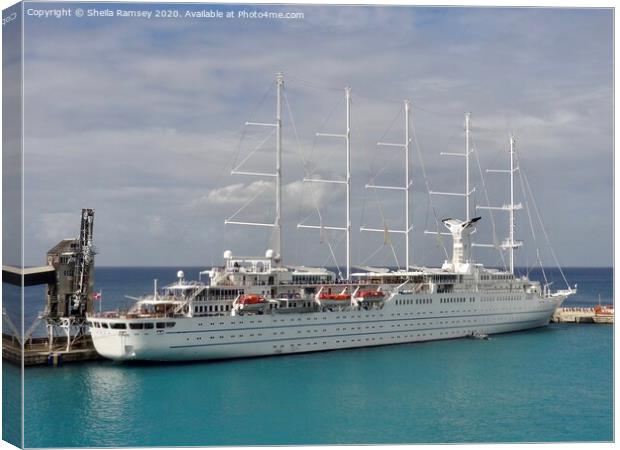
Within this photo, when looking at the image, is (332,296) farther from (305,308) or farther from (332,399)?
(332,399)

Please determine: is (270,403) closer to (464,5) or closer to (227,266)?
(227,266)

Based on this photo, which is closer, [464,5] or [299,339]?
[464,5]

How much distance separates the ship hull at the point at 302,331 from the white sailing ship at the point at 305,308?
38mm

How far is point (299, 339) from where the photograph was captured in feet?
102

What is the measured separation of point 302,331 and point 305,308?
0.94 m

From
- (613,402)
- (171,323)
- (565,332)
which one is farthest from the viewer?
(565,332)

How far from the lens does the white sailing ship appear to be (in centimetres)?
2833

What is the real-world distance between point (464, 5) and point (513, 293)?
23510 millimetres

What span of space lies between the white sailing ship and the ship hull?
0.04 meters

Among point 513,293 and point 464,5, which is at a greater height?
point 464,5

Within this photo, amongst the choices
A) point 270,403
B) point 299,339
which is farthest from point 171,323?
point 270,403

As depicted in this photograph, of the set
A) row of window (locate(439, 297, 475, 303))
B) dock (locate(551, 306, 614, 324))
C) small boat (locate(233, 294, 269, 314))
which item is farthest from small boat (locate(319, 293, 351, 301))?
dock (locate(551, 306, 614, 324))

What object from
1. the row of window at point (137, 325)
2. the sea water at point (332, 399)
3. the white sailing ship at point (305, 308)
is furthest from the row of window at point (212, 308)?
the sea water at point (332, 399)

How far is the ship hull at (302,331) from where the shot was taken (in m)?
28.2
